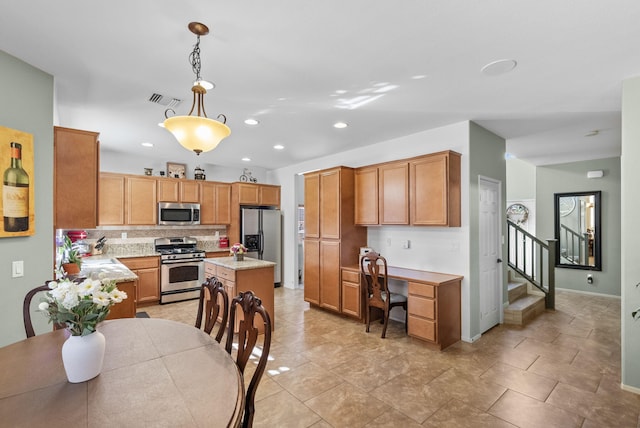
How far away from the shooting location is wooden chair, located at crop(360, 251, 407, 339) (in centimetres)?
387

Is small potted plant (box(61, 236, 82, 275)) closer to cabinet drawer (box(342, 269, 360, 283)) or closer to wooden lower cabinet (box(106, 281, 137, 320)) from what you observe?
wooden lower cabinet (box(106, 281, 137, 320))

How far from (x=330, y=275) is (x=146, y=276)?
3.21 m

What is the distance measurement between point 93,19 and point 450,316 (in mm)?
4175

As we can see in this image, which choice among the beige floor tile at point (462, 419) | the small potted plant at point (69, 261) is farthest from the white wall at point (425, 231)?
the small potted plant at point (69, 261)

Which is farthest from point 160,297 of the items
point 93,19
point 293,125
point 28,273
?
point 93,19

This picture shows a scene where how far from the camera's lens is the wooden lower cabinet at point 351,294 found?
433 cm

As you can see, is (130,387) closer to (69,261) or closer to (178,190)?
(69,261)

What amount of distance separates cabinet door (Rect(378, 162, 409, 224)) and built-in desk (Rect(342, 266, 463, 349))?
79 centimetres

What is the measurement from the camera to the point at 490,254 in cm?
422

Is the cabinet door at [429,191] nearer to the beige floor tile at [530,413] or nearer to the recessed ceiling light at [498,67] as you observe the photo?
the recessed ceiling light at [498,67]

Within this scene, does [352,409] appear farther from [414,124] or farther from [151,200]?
[151,200]

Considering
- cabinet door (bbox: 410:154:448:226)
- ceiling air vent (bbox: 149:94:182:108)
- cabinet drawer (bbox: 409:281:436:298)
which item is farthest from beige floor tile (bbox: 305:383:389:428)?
ceiling air vent (bbox: 149:94:182:108)

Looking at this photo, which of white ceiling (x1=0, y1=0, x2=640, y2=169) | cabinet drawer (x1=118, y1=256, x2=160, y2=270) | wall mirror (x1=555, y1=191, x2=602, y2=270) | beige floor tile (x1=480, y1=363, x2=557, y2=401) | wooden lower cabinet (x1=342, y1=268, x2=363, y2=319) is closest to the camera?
white ceiling (x1=0, y1=0, x2=640, y2=169)

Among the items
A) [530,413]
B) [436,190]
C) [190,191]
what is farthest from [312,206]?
[530,413]
